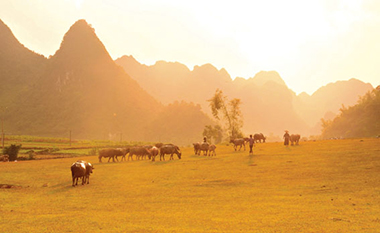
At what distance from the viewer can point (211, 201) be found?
13.8 meters

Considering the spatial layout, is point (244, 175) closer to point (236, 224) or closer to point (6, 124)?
point (236, 224)

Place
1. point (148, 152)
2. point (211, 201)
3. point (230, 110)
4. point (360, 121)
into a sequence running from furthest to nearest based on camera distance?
point (360, 121) < point (230, 110) < point (148, 152) < point (211, 201)

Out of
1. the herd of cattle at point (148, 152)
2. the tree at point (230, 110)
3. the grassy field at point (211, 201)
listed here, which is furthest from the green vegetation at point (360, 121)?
the grassy field at point (211, 201)

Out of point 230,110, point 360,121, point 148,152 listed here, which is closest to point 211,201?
point 148,152

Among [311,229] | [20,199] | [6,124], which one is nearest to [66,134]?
[6,124]

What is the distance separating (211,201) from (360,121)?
115283 mm

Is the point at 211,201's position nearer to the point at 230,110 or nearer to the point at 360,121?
the point at 230,110

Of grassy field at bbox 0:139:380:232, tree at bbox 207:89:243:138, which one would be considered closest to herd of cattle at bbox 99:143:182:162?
grassy field at bbox 0:139:380:232

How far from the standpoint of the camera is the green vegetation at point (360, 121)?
9966 centimetres

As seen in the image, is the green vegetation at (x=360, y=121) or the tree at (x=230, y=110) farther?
the green vegetation at (x=360, y=121)

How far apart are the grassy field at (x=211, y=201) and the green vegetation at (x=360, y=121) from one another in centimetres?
9080

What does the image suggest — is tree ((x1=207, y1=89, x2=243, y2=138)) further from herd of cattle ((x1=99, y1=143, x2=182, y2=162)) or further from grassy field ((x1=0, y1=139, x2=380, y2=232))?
grassy field ((x1=0, y1=139, x2=380, y2=232))

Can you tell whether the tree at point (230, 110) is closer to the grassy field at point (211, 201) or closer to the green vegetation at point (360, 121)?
the green vegetation at point (360, 121)

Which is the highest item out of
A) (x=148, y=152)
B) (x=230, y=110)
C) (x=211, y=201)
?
(x=230, y=110)
